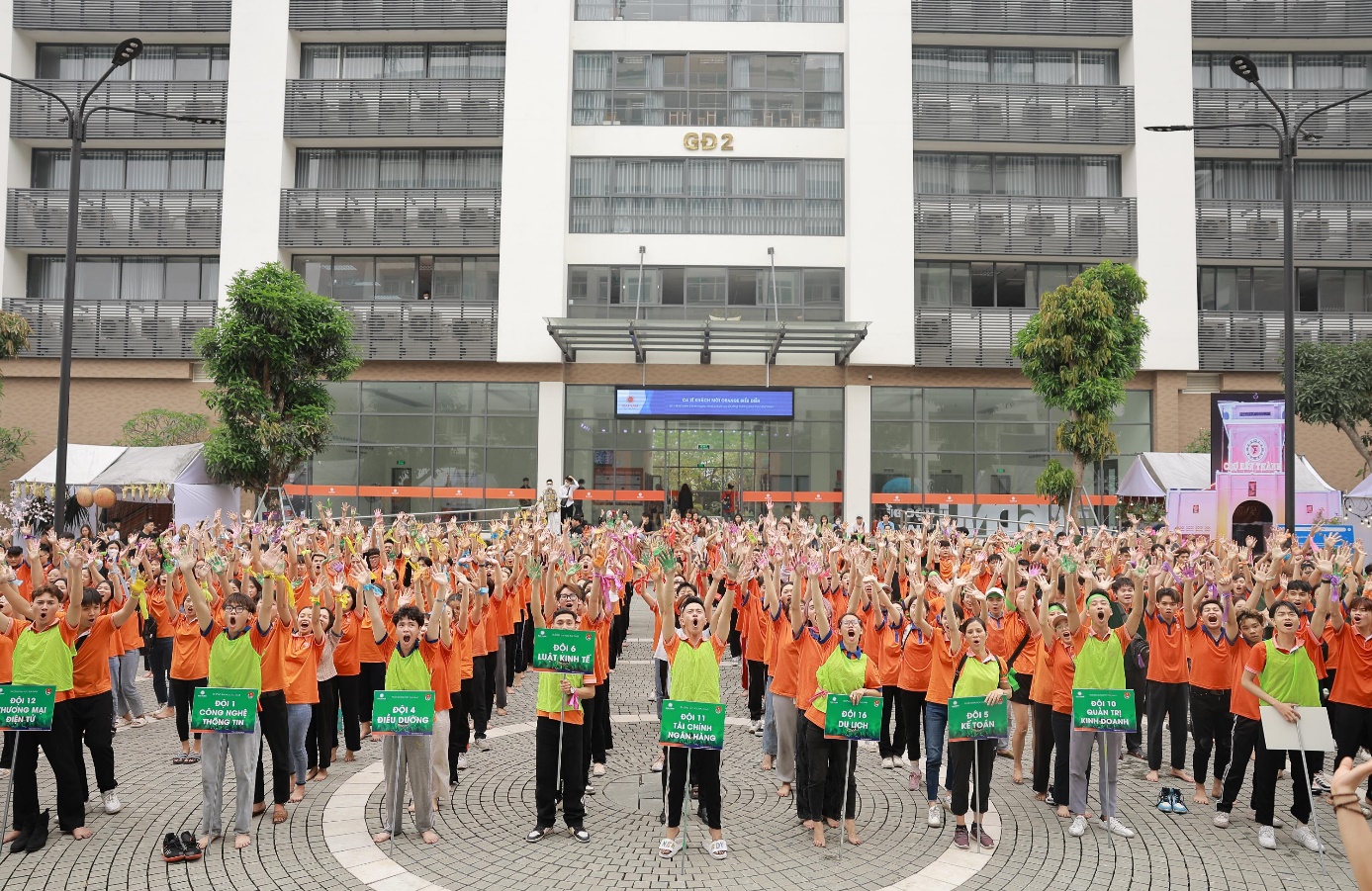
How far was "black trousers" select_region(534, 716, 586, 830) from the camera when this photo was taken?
738 cm

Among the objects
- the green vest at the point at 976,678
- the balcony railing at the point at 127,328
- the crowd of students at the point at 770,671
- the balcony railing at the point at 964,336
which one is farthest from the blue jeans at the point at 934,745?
the balcony railing at the point at 127,328

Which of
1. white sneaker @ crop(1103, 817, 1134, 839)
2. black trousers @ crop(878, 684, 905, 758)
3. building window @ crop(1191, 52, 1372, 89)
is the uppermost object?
building window @ crop(1191, 52, 1372, 89)

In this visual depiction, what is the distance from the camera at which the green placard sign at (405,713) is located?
274 inches

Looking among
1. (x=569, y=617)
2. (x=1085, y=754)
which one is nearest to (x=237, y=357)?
(x=569, y=617)

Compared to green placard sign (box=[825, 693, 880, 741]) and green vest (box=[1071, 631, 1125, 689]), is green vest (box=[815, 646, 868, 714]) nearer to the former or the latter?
green placard sign (box=[825, 693, 880, 741])

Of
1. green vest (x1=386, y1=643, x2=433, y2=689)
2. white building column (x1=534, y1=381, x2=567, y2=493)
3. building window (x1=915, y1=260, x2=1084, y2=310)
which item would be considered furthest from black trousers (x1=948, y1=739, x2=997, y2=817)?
building window (x1=915, y1=260, x2=1084, y2=310)

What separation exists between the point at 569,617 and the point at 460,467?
24264 mm

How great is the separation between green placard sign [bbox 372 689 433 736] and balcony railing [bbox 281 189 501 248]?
25.2 m

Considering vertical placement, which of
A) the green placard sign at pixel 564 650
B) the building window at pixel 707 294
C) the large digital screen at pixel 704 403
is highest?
the building window at pixel 707 294

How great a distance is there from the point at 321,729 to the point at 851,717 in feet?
17.0

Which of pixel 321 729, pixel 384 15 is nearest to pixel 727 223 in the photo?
pixel 384 15

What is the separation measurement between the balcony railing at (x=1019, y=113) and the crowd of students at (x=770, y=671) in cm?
2345

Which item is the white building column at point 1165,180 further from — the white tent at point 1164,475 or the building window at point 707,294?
the building window at point 707,294

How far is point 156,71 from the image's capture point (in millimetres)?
31828
